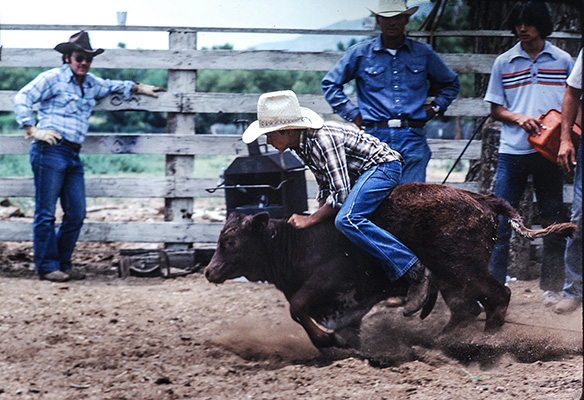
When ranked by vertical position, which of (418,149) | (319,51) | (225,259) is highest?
(319,51)

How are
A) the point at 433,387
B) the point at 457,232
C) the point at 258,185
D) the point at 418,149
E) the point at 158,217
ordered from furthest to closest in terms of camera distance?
the point at 158,217, the point at 258,185, the point at 418,149, the point at 457,232, the point at 433,387

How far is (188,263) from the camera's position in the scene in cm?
652

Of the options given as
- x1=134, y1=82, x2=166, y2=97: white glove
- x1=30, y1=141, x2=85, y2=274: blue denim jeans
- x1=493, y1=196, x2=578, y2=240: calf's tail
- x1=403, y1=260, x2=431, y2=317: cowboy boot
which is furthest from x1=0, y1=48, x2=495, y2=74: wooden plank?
x1=403, y1=260, x2=431, y2=317: cowboy boot

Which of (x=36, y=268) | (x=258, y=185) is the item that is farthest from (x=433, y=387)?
(x=36, y=268)

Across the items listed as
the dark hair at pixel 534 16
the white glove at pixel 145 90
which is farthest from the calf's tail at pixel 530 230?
the white glove at pixel 145 90

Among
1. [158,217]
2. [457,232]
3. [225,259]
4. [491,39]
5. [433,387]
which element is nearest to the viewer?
[433,387]

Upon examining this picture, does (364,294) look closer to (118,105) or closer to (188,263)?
(188,263)

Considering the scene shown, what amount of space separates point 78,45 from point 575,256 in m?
4.60

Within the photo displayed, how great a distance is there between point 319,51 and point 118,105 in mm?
2035

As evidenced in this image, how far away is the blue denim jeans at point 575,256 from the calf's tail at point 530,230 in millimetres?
675

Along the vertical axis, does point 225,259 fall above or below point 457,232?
below

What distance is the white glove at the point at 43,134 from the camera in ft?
19.4

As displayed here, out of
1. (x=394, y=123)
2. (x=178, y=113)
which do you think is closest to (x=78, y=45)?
(x=178, y=113)

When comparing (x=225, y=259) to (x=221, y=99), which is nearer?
(x=225, y=259)
